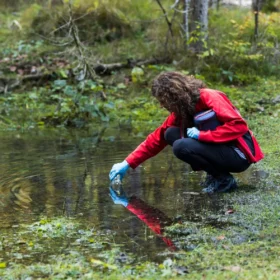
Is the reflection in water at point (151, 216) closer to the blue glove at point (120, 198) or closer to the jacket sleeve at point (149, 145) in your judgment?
the blue glove at point (120, 198)

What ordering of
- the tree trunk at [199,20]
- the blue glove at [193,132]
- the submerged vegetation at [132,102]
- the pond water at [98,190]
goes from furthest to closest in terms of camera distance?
the tree trunk at [199,20], the blue glove at [193,132], the pond water at [98,190], the submerged vegetation at [132,102]

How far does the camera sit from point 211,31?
44.8 ft

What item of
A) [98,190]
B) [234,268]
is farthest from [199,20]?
[234,268]

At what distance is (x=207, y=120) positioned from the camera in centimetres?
513

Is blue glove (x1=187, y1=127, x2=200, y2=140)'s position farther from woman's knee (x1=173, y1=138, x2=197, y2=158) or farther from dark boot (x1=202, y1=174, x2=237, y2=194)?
dark boot (x1=202, y1=174, x2=237, y2=194)

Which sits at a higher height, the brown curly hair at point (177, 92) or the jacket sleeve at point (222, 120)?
the brown curly hair at point (177, 92)

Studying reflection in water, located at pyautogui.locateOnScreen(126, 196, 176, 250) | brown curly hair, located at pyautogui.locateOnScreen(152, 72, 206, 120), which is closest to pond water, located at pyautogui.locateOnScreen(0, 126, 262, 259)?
reflection in water, located at pyautogui.locateOnScreen(126, 196, 176, 250)

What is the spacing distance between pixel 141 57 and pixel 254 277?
10.8 m

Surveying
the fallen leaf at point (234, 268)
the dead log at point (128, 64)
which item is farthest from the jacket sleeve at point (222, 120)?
the dead log at point (128, 64)

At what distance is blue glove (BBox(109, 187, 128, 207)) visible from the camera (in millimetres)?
5246

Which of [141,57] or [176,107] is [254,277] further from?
[141,57]

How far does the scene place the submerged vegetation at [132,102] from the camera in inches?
139

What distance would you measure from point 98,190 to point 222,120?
57.8 inches

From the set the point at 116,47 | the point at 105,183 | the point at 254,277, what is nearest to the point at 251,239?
the point at 254,277
